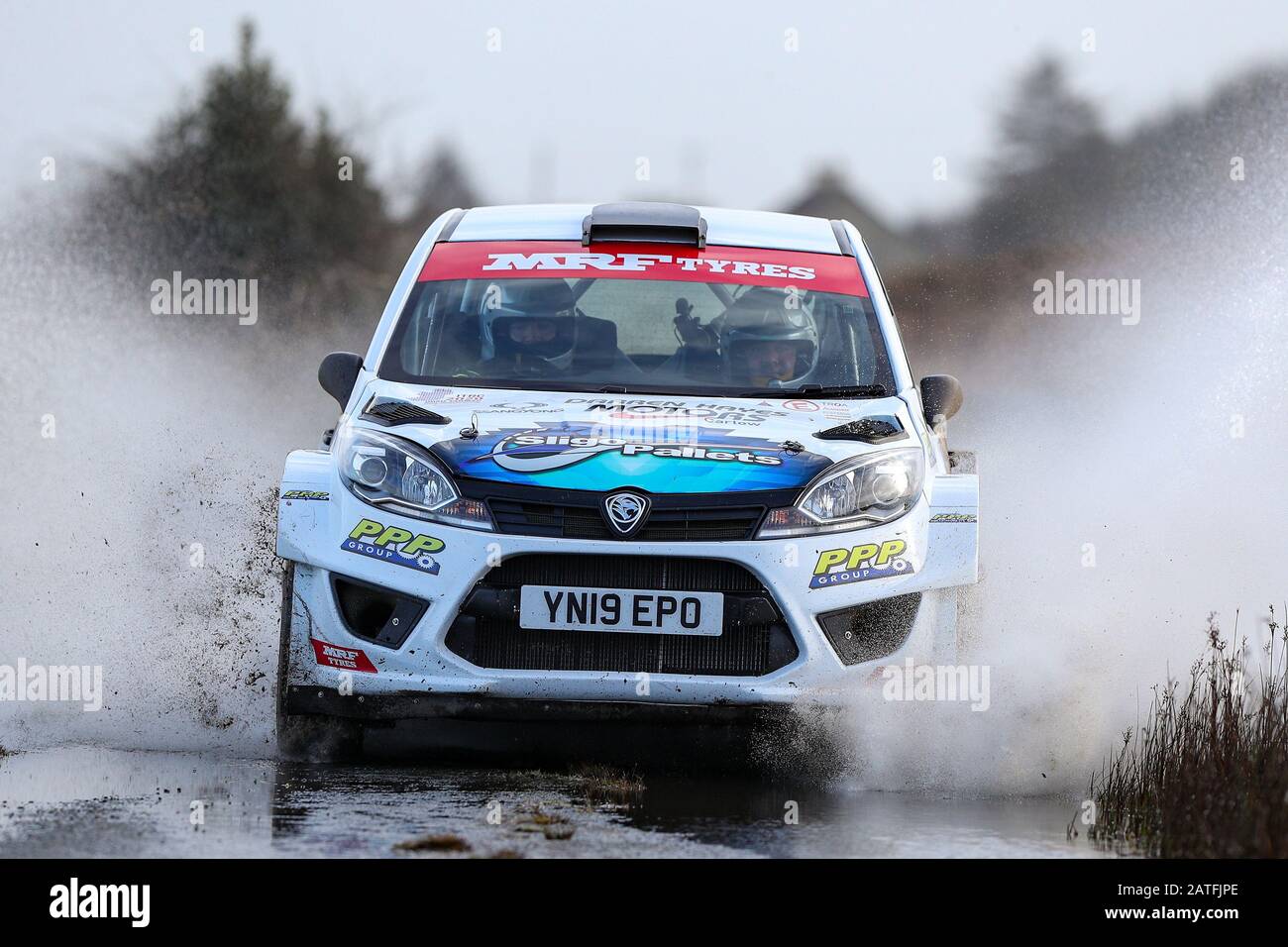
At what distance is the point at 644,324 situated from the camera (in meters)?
7.80

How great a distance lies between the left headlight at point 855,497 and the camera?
21.1 ft

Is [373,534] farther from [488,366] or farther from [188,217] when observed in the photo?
[188,217]

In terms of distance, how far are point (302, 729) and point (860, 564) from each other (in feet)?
6.48

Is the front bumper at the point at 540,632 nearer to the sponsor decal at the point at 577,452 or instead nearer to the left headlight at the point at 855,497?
the left headlight at the point at 855,497

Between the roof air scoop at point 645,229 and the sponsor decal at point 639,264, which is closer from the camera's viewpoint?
the sponsor decal at point 639,264

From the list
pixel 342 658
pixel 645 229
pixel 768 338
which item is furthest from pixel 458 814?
pixel 645 229

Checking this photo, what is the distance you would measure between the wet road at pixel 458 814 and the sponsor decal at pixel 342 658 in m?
0.38

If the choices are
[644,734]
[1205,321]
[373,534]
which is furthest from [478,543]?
[1205,321]

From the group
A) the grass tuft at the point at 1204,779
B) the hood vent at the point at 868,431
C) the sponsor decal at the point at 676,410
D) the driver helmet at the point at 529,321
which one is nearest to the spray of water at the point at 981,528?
the grass tuft at the point at 1204,779

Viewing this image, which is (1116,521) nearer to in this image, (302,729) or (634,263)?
(634,263)
